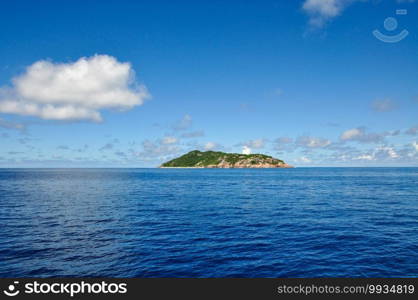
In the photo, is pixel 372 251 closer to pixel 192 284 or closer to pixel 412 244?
pixel 412 244

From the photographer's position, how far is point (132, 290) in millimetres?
12836

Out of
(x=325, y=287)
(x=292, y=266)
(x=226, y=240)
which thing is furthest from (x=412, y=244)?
(x=325, y=287)

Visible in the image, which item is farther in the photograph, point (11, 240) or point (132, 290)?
point (11, 240)

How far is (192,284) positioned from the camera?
13.2m

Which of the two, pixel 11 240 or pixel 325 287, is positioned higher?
pixel 325 287

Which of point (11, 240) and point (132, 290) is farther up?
point (132, 290)

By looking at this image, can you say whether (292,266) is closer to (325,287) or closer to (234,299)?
(325,287)

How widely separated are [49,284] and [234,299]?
8.61 meters

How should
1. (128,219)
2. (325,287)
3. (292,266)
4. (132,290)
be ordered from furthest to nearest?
(128,219), (292,266), (325,287), (132,290)

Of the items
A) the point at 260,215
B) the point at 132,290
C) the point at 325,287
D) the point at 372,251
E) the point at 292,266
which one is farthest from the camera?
the point at 260,215

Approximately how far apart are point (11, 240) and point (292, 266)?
30786 millimetres

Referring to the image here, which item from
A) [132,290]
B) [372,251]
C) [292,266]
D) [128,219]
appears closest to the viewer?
[132,290]

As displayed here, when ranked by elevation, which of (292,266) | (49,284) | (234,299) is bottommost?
(292,266)

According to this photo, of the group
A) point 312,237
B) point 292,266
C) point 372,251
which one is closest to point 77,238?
point 292,266
